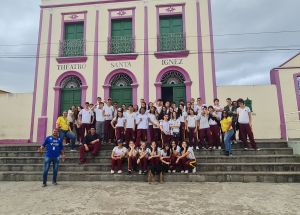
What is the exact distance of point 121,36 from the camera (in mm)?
13039

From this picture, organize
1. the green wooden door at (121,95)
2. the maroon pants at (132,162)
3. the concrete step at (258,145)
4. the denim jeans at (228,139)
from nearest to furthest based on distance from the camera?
the maroon pants at (132,162) < the denim jeans at (228,139) < the concrete step at (258,145) < the green wooden door at (121,95)

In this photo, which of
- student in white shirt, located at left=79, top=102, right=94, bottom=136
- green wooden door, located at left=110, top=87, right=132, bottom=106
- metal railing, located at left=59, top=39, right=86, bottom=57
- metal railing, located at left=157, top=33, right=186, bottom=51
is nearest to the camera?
student in white shirt, located at left=79, top=102, right=94, bottom=136

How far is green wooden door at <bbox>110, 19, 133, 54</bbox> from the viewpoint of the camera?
1273 centimetres

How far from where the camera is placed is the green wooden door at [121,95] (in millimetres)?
12547

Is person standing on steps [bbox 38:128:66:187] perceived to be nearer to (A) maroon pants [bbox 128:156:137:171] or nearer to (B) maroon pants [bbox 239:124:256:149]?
(A) maroon pants [bbox 128:156:137:171]

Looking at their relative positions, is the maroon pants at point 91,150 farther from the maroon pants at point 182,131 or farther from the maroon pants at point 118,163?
the maroon pants at point 182,131

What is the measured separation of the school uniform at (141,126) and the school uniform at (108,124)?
1347 millimetres

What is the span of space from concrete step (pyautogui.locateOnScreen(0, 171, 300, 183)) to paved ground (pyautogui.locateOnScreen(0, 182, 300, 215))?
336mm

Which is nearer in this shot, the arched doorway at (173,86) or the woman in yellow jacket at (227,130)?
the woman in yellow jacket at (227,130)

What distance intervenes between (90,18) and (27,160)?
840 centimetres

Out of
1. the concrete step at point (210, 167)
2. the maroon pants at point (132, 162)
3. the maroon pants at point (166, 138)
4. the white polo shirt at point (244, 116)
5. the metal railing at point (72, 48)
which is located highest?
the metal railing at point (72, 48)

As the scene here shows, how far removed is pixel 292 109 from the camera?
12203mm

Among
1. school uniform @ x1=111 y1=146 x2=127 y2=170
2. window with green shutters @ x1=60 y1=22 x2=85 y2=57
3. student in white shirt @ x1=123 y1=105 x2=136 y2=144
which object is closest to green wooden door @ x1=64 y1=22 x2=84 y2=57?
window with green shutters @ x1=60 y1=22 x2=85 y2=57

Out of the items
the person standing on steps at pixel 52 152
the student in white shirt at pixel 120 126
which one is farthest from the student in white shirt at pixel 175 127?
the person standing on steps at pixel 52 152
